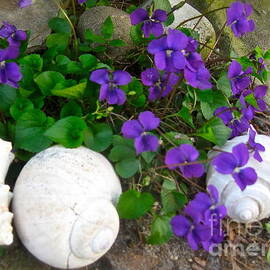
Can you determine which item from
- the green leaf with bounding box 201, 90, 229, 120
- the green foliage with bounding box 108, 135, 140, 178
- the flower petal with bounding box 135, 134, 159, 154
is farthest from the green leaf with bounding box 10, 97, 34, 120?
the green leaf with bounding box 201, 90, 229, 120

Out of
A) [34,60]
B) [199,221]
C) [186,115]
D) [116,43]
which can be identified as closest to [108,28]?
[116,43]

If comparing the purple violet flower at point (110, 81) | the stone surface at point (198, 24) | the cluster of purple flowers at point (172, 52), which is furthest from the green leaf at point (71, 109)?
the stone surface at point (198, 24)

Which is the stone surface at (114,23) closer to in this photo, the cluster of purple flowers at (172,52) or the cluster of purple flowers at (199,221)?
the cluster of purple flowers at (172,52)

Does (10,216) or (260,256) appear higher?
(10,216)

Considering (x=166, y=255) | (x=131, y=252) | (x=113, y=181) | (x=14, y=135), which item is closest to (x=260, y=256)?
(x=166, y=255)

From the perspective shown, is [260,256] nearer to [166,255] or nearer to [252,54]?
[166,255]

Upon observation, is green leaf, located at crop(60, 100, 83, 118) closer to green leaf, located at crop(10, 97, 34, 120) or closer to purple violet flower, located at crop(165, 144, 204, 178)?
green leaf, located at crop(10, 97, 34, 120)

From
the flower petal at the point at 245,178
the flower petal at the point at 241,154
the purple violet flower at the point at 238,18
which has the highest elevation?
the purple violet flower at the point at 238,18

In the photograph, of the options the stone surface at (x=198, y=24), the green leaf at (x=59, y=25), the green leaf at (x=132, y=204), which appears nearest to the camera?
the green leaf at (x=132, y=204)
